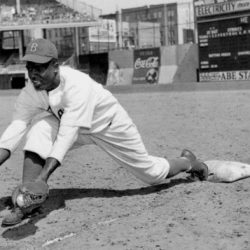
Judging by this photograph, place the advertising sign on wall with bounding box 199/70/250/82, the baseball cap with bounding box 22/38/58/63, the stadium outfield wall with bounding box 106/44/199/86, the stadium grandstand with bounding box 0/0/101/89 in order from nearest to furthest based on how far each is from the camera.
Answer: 1. the baseball cap with bounding box 22/38/58/63
2. the advertising sign on wall with bounding box 199/70/250/82
3. the stadium outfield wall with bounding box 106/44/199/86
4. the stadium grandstand with bounding box 0/0/101/89

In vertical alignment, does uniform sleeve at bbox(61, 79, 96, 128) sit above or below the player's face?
below

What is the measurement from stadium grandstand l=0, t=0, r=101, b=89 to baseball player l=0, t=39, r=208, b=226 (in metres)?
34.9

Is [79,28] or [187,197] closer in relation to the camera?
[187,197]

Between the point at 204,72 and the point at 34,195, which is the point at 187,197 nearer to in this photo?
the point at 34,195

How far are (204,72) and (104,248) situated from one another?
26.0m

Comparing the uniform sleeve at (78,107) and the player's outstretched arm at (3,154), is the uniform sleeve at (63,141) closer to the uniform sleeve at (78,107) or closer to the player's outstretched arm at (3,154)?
the uniform sleeve at (78,107)

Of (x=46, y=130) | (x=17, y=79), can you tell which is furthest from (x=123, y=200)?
(x=17, y=79)

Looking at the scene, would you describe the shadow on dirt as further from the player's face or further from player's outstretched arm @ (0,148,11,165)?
the player's face

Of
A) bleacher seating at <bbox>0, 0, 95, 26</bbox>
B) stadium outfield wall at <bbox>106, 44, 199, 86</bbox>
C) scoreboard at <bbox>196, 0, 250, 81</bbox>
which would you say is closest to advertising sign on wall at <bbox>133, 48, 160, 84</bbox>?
stadium outfield wall at <bbox>106, 44, 199, 86</bbox>

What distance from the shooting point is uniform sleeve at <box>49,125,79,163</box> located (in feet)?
12.9

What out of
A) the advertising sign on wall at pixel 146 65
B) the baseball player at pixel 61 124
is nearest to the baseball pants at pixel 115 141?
the baseball player at pixel 61 124

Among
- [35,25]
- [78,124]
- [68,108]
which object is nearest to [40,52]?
[68,108]

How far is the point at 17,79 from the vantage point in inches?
1539

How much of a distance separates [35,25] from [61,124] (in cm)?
3837
